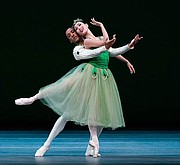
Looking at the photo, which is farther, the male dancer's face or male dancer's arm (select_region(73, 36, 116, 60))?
the male dancer's face

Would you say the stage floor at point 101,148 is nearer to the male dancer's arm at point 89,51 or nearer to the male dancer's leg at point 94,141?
the male dancer's leg at point 94,141

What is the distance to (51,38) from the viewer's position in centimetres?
901

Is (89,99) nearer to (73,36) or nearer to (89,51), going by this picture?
(89,51)

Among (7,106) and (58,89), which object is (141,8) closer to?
(7,106)

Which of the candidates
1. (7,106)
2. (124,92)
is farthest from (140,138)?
(7,106)

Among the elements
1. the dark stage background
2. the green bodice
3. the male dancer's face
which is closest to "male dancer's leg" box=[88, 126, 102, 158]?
the green bodice

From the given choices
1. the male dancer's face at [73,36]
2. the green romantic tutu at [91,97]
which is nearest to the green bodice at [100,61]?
the green romantic tutu at [91,97]

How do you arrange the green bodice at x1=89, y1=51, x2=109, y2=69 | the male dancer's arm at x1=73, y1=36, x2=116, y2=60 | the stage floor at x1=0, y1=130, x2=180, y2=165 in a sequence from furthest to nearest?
the green bodice at x1=89, y1=51, x2=109, y2=69, the male dancer's arm at x1=73, y1=36, x2=116, y2=60, the stage floor at x1=0, y1=130, x2=180, y2=165

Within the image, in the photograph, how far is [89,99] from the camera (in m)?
5.45

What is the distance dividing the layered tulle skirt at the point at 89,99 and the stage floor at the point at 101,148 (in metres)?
Result: 0.28

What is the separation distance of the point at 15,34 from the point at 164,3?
1871 millimetres

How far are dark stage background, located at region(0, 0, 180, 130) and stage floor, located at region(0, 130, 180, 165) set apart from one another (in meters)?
0.75

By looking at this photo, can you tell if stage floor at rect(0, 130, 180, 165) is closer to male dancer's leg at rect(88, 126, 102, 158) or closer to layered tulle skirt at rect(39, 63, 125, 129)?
male dancer's leg at rect(88, 126, 102, 158)

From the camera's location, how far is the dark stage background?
8906 mm
